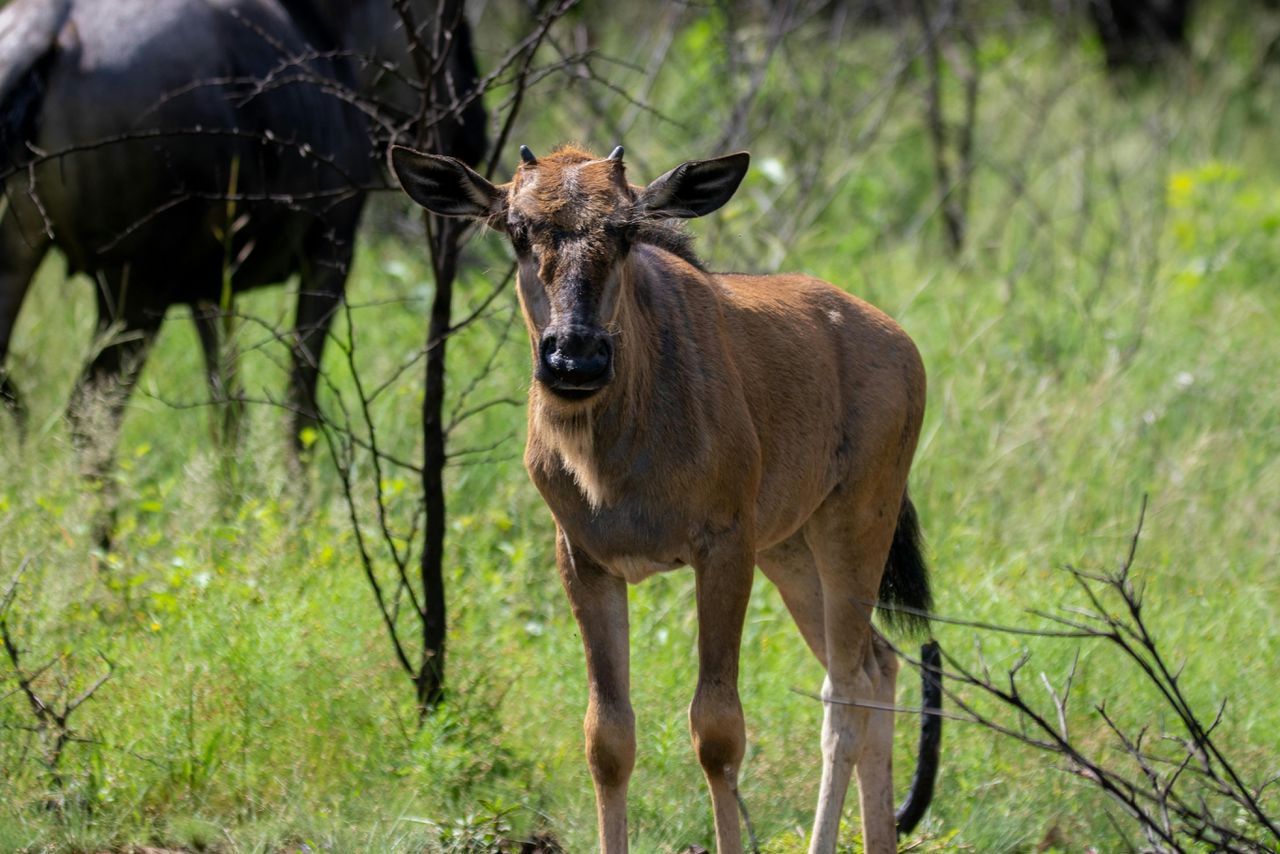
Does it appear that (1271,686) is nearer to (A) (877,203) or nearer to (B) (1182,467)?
(B) (1182,467)

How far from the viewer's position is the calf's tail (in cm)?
527

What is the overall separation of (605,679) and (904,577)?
4.76ft

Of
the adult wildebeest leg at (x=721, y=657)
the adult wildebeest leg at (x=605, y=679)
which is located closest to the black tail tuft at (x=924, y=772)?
the adult wildebeest leg at (x=721, y=657)

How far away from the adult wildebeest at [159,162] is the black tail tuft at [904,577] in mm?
2661

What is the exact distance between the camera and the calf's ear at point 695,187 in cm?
436

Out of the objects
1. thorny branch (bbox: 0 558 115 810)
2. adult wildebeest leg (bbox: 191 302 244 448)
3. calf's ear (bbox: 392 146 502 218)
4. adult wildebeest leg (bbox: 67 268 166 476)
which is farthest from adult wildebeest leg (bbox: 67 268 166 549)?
calf's ear (bbox: 392 146 502 218)

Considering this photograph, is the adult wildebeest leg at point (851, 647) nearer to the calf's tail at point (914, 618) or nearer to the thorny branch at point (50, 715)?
the calf's tail at point (914, 618)

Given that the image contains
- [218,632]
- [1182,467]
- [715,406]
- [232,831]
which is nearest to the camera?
[715,406]

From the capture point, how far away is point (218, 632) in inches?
215

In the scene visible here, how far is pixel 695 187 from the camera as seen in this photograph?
14.6ft

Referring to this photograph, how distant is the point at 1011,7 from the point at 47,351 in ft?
39.5

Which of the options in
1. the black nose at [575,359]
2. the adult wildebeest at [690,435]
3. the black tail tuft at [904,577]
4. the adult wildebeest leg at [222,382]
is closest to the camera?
the black nose at [575,359]

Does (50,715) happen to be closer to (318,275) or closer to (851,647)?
(851,647)

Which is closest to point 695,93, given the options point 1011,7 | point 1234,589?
point 1234,589
